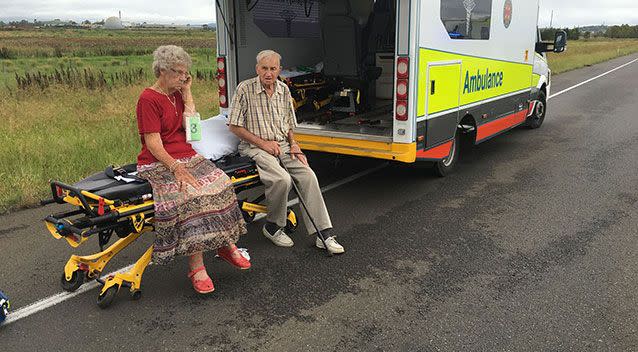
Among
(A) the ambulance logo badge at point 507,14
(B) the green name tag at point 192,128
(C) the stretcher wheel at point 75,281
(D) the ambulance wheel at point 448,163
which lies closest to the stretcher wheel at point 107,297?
A: (C) the stretcher wheel at point 75,281

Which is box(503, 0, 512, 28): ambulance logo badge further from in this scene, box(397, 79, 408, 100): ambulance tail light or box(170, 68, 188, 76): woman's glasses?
box(170, 68, 188, 76): woman's glasses

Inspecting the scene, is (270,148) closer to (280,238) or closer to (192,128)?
(280,238)

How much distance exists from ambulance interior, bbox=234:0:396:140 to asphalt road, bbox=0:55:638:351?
1589 mm

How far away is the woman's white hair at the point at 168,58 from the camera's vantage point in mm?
3404

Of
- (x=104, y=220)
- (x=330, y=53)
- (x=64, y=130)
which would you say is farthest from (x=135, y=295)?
(x=64, y=130)

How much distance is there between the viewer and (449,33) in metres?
5.45

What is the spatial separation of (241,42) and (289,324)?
3921 millimetres

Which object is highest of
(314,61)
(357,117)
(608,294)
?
(314,61)

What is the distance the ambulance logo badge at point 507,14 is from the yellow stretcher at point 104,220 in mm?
5056

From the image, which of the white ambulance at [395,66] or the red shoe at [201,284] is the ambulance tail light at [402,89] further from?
the red shoe at [201,284]

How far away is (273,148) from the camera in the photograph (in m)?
4.32

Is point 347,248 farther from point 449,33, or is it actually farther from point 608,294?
point 449,33

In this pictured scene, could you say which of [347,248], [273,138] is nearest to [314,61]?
[273,138]

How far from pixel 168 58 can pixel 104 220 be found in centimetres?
107
